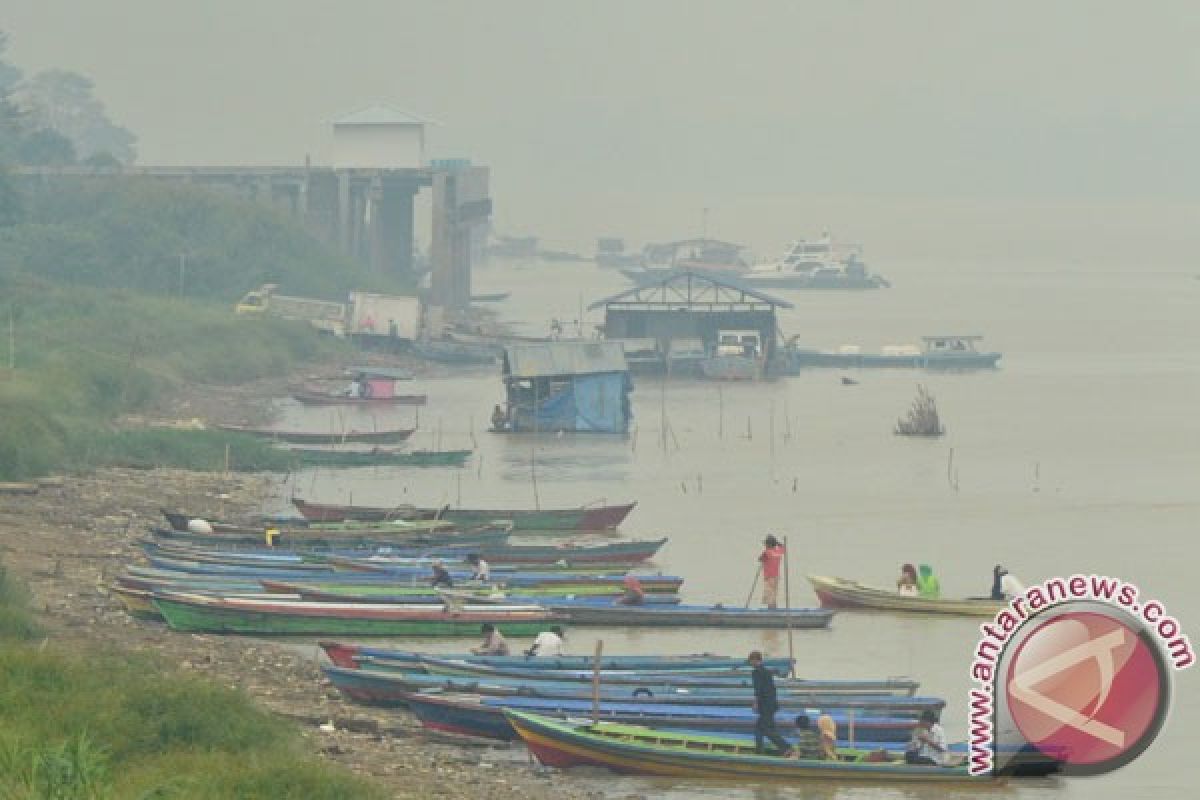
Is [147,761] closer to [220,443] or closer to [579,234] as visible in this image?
[220,443]

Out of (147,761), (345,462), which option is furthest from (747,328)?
(147,761)

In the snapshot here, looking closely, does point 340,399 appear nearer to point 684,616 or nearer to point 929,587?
point 929,587

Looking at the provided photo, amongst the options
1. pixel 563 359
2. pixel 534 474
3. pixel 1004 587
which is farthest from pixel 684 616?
pixel 563 359

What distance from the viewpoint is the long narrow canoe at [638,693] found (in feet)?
84.4

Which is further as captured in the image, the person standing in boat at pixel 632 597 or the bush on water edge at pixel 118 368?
the bush on water edge at pixel 118 368

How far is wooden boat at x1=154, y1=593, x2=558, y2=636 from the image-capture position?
29594 millimetres

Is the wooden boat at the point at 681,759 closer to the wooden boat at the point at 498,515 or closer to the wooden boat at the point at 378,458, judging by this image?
the wooden boat at the point at 498,515

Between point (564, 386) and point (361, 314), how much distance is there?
675 inches

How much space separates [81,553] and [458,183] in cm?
5281

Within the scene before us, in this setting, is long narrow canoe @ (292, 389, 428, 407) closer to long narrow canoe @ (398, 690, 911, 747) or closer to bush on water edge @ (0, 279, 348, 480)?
bush on water edge @ (0, 279, 348, 480)

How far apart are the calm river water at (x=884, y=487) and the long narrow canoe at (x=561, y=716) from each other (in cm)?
90

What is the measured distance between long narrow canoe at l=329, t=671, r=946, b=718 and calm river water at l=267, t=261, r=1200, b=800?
1401mm

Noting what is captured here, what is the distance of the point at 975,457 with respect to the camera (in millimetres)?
55219

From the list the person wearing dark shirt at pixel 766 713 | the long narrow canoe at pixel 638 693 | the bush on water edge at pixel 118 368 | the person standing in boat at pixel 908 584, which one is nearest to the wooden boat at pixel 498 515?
the bush on water edge at pixel 118 368
